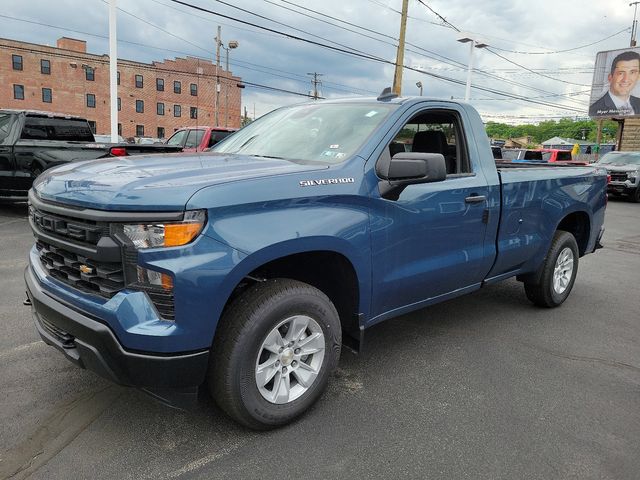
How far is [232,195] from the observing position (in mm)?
2453

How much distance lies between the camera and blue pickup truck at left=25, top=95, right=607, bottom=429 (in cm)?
232

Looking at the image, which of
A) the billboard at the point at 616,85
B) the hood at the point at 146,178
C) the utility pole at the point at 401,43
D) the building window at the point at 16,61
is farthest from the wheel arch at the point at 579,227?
the building window at the point at 16,61

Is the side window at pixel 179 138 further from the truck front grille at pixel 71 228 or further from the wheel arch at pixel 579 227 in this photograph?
the truck front grille at pixel 71 228

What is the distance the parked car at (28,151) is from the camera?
9070 millimetres

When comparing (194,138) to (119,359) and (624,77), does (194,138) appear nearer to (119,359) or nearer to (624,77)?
(119,359)

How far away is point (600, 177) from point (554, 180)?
1179 mm

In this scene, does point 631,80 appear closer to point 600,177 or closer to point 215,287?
point 600,177

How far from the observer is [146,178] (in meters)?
2.51

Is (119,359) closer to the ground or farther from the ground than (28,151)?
closer to the ground

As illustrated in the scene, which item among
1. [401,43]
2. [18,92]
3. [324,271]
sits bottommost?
[324,271]

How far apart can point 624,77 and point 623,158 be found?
1461 centimetres

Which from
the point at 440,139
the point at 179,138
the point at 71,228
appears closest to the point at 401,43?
the point at 179,138

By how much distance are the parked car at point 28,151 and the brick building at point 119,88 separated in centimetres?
4991

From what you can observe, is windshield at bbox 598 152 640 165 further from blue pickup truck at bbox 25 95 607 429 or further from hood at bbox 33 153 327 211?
hood at bbox 33 153 327 211
